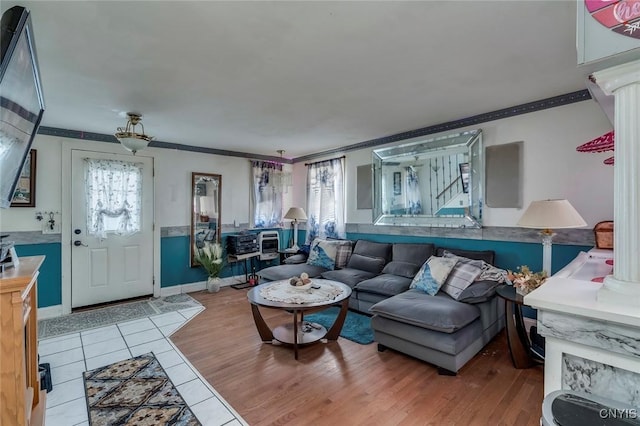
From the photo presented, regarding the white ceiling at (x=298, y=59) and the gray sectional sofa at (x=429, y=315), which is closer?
the white ceiling at (x=298, y=59)

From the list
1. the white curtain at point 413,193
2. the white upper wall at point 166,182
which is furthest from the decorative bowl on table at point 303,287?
the white upper wall at point 166,182

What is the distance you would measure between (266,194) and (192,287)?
2047mm

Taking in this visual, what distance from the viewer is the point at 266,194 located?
5.70 metres

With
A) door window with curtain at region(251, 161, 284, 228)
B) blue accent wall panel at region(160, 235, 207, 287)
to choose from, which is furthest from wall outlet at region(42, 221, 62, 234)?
door window with curtain at region(251, 161, 284, 228)

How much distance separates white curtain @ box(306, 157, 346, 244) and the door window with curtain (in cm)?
65

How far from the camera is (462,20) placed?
169 centimetres

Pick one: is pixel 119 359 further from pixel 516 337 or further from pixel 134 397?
pixel 516 337

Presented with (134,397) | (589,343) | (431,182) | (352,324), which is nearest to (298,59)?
(589,343)

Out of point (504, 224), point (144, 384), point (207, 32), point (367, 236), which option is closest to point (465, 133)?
point (504, 224)

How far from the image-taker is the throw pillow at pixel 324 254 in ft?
14.7

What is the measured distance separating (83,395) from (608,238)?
13.7 ft

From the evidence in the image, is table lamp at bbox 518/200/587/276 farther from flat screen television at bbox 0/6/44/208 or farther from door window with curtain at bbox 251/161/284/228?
door window with curtain at bbox 251/161/284/228

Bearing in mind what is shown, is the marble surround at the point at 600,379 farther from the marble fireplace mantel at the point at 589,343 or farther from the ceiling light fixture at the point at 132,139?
the ceiling light fixture at the point at 132,139

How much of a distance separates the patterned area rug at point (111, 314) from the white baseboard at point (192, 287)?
151 millimetres
